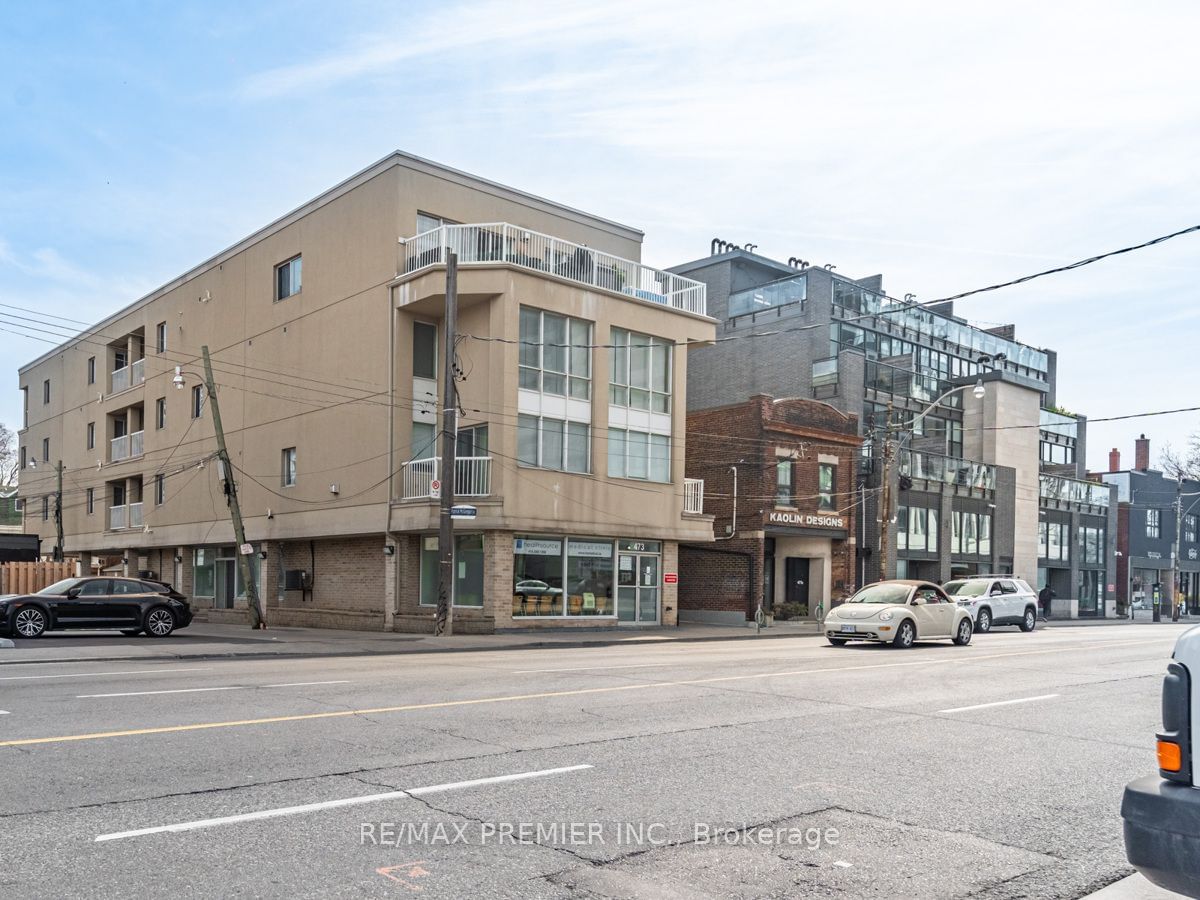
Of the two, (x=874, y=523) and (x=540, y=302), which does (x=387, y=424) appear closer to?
(x=540, y=302)

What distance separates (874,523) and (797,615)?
6.01 meters

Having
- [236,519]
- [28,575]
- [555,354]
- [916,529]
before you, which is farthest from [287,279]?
[916,529]

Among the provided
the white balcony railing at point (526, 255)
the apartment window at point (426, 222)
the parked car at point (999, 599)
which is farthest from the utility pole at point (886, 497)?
the apartment window at point (426, 222)

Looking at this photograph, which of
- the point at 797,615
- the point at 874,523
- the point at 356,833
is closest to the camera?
the point at 356,833

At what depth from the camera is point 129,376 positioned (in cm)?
4669

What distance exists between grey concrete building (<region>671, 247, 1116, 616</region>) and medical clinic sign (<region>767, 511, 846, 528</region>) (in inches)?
60.3

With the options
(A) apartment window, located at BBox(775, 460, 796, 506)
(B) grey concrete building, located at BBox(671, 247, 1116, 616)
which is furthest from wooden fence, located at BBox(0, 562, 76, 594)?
(B) grey concrete building, located at BBox(671, 247, 1116, 616)

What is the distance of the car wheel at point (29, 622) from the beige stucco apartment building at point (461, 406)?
891cm

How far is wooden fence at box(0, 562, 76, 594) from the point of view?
126ft

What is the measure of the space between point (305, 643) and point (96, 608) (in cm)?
487

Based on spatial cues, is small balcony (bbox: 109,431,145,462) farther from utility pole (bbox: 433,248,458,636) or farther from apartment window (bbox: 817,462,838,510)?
apartment window (bbox: 817,462,838,510)

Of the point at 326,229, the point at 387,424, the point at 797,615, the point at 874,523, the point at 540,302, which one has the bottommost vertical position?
the point at 797,615

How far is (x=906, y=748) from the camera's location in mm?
8922

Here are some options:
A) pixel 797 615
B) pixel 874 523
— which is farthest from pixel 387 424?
pixel 874 523
